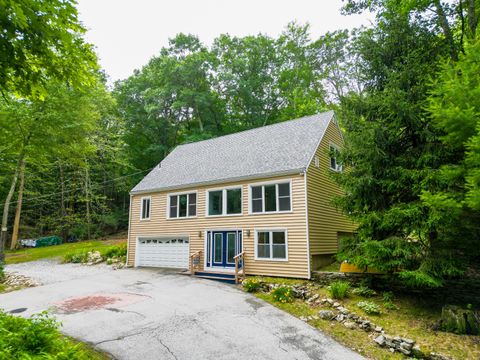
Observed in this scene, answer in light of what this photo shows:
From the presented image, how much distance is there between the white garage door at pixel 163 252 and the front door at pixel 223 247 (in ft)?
6.18

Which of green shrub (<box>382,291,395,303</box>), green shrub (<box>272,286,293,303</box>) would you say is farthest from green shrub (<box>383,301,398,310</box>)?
green shrub (<box>272,286,293,303</box>)

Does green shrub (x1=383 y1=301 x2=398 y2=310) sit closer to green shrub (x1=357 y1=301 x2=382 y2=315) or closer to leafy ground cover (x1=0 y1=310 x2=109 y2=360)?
green shrub (x1=357 y1=301 x2=382 y2=315)

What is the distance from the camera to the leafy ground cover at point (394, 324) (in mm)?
6914

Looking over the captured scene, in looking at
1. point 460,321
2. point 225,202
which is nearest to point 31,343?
point 460,321

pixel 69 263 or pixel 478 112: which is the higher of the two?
pixel 478 112

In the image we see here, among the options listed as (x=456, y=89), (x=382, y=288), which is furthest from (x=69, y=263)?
(x=456, y=89)

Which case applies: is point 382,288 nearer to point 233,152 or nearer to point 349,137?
point 349,137

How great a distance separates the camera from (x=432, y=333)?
24.8ft

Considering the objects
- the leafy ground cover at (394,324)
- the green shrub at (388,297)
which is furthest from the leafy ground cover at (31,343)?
the green shrub at (388,297)

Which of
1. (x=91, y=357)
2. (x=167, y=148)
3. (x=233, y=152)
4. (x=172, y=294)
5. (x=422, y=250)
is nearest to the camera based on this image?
(x=91, y=357)

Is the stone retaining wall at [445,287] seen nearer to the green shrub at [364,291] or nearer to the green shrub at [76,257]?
the green shrub at [364,291]

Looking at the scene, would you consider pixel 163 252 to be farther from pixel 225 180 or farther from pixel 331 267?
pixel 331 267

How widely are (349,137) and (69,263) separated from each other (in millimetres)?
20194

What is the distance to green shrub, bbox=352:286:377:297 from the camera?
10008 mm
